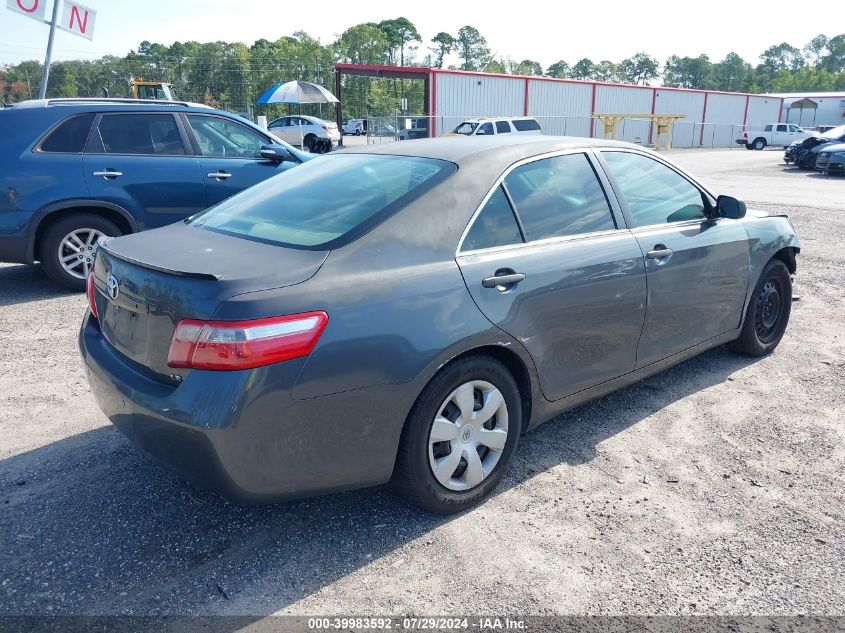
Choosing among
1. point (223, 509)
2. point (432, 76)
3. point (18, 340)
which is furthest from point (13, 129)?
point (432, 76)

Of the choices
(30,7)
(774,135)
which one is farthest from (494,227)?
(774,135)

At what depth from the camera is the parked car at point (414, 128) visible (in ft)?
94.7

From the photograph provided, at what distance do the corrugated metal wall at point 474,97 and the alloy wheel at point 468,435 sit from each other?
28818mm

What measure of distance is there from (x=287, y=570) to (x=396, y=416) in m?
0.74

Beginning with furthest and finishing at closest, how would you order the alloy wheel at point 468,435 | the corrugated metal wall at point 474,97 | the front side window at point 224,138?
the corrugated metal wall at point 474,97 → the front side window at point 224,138 → the alloy wheel at point 468,435

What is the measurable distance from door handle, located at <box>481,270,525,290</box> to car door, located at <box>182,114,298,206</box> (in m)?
4.93

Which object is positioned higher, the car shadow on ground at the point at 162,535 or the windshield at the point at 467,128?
Answer: the windshield at the point at 467,128

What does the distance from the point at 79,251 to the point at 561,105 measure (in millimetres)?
35254

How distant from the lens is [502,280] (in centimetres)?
300

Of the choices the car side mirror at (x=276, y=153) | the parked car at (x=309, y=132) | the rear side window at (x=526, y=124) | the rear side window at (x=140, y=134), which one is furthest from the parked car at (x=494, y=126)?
the rear side window at (x=140, y=134)

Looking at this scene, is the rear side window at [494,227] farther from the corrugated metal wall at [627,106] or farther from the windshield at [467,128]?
the corrugated metal wall at [627,106]

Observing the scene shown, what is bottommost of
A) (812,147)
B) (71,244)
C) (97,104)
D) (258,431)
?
(71,244)

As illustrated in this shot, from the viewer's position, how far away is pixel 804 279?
7.57 meters

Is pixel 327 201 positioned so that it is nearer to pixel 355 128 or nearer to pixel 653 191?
pixel 653 191
